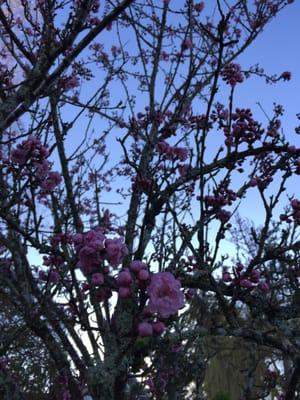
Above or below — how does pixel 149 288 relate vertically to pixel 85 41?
below

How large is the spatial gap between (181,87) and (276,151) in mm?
2689

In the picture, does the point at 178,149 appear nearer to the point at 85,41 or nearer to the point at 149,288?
the point at 85,41

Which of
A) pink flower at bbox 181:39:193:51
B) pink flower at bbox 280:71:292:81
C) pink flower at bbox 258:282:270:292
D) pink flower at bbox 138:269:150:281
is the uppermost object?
pink flower at bbox 181:39:193:51

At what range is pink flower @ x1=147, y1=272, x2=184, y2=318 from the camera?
76.2 inches

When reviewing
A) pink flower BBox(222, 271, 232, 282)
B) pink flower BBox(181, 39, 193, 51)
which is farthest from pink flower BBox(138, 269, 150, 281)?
pink flower BBox(181, 39, 193, 51)

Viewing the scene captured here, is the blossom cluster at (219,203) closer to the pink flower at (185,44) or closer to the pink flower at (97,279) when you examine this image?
the pink flower at (97,279)

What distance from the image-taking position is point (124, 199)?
6355 millimetres

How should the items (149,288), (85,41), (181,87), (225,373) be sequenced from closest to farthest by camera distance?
(149,288) → (85,41) → (181,87) → (225,373)

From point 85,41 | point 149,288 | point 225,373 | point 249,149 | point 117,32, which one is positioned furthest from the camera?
point 225,373

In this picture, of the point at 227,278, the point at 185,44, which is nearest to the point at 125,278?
the point at 227,278

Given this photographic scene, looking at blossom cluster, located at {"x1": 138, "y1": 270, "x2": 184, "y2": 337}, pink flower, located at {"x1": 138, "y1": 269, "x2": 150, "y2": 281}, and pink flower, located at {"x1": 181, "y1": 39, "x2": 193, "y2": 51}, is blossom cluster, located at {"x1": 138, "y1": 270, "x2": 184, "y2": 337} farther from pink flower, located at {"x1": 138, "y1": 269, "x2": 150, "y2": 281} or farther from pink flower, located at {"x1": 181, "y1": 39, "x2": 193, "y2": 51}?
pink flower, located at {"x1": 181, "y1": 39, "x2": 193, "y2": 51}

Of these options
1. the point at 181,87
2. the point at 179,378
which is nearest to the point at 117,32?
the point at 181,87

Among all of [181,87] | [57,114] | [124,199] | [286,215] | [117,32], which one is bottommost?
[286,215]

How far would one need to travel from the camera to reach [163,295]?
6.43ft
